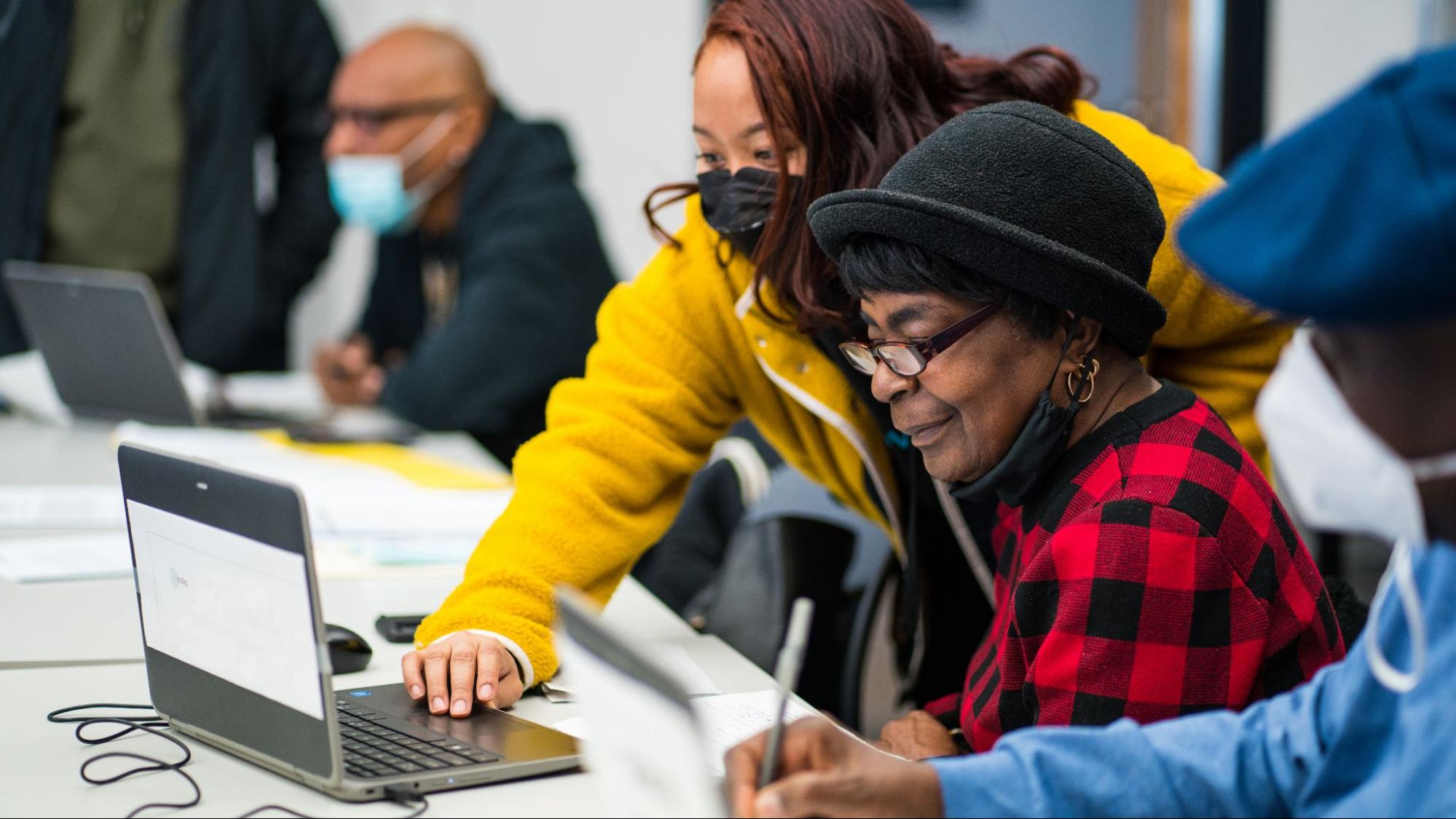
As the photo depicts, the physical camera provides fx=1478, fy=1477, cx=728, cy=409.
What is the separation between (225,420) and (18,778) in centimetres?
177

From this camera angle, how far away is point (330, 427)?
9.12 ft

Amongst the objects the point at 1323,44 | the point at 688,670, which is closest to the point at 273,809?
the point at 688,670

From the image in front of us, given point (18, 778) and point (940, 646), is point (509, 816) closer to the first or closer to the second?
point (18, 778)

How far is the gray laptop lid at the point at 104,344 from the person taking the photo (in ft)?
8.45

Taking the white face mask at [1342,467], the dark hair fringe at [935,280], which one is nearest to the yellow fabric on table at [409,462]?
the dark hair fringe at [935,280]

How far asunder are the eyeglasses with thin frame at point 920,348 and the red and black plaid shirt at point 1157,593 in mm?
149

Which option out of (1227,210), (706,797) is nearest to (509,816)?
(706,797)

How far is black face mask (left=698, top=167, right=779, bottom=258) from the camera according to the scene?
1.51 metres

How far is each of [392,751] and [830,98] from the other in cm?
76

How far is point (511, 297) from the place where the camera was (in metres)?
2.84

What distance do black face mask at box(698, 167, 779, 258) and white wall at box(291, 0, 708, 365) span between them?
9.40 ft

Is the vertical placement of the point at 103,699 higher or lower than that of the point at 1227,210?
lower

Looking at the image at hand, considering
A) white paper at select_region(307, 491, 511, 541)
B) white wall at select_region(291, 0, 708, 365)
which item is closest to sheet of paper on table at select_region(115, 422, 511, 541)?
white paper at select_region(307, 491, 511, 541)

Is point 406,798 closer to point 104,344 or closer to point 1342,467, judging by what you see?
point 1342,467
